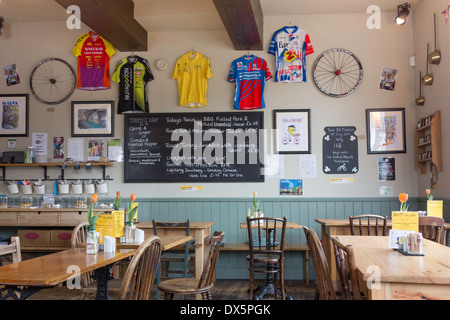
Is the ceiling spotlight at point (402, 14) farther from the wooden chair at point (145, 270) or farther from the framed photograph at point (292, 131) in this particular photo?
the wooden chair at point (145, 270)

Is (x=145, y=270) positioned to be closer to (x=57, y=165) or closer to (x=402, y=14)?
(x=57, y=165)

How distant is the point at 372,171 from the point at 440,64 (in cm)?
158

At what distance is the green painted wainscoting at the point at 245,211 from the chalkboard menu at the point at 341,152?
0.42 metres

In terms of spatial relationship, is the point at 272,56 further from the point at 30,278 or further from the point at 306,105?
the point at 30,278

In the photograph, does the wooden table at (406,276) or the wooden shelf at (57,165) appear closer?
the wooden table at (406,276)

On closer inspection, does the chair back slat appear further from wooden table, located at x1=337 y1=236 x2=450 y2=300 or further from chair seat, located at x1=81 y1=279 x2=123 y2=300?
wooden table, located at x1=337 y1=236 x2=450 y2=300

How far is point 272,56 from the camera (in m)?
6.17

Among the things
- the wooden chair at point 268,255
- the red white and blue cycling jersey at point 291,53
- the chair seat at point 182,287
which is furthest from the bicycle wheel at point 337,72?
the chair seat at point 182,287

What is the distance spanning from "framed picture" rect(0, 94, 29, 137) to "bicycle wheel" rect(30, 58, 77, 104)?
0.79 feet

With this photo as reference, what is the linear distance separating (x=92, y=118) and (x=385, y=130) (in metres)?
4.09

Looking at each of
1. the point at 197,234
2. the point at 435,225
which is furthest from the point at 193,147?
the point at 435,225

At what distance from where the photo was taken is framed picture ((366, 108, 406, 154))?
233 inches

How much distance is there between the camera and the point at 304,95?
19.9ft

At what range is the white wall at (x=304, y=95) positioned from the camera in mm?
5941
